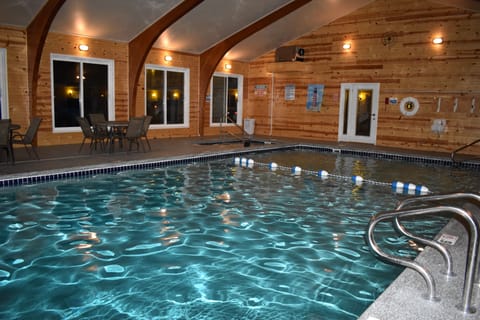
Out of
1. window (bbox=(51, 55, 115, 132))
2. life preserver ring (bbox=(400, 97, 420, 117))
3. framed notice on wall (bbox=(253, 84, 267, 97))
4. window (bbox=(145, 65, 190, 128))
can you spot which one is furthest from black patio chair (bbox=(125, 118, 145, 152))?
life preserver ring (bbox=(400, 97, 420, 117))

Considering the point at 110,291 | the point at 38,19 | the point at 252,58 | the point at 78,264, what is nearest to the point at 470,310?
the point at 110,291

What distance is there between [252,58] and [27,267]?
12.2m

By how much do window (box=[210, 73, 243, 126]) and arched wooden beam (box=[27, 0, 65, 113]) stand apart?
20.2ft

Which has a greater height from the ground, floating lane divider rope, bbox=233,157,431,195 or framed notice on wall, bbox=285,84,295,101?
framed notice on wall, bbox=285,84,295,101

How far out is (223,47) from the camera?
12250 mm

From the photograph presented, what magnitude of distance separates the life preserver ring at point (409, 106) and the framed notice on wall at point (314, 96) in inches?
102

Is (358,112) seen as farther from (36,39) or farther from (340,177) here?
(36,39)

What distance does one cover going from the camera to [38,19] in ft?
27.8

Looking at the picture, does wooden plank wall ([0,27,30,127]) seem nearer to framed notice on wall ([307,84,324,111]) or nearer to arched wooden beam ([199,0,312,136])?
arched wooden beam ([199,0,312,136])

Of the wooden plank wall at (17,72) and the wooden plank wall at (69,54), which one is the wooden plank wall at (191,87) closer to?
the wooden plank wall at (69,54)

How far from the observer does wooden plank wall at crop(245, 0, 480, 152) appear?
34.0 feet

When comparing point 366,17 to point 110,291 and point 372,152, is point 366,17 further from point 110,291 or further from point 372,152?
point 110,291

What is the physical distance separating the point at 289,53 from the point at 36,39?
7.51 metres

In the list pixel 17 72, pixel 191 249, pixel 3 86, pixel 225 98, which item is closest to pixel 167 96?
pixel 225 98
